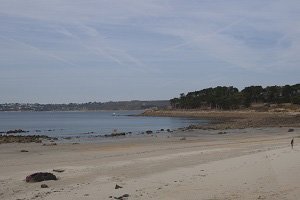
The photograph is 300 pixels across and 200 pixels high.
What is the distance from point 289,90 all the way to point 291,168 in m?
135

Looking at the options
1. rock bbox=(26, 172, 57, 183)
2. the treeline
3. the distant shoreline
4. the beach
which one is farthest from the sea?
the treeline

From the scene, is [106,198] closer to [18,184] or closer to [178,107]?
[18,184]

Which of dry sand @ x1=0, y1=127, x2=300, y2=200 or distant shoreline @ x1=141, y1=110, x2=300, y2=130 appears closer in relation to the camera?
dry sand @ x1=0, y1=127, x2=300, y2=200

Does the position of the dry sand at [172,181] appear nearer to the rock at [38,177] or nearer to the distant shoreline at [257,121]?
the rock at [38,177]

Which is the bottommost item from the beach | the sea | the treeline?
the sea

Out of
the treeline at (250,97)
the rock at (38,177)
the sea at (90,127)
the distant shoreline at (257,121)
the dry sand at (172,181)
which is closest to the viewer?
the dry sand at (172,181)

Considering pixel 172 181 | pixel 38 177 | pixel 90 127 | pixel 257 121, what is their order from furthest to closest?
pixel 90 127 < pixel 257 121 < pixel 38 177 < pixel 172 181

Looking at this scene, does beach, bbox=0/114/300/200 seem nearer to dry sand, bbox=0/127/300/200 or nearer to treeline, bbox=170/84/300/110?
dry sand, bbox=0/127/300/200

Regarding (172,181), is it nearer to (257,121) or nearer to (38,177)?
(38,177)

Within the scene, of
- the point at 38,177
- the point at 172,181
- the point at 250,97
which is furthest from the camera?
the point at 250,97

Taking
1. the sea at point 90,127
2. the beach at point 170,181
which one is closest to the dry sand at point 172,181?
the beach at point 170,181

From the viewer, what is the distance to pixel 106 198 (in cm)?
1063

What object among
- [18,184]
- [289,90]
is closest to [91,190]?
[18,184]

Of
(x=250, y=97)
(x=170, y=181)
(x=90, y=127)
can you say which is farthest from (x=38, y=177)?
(x=250, y=97)
